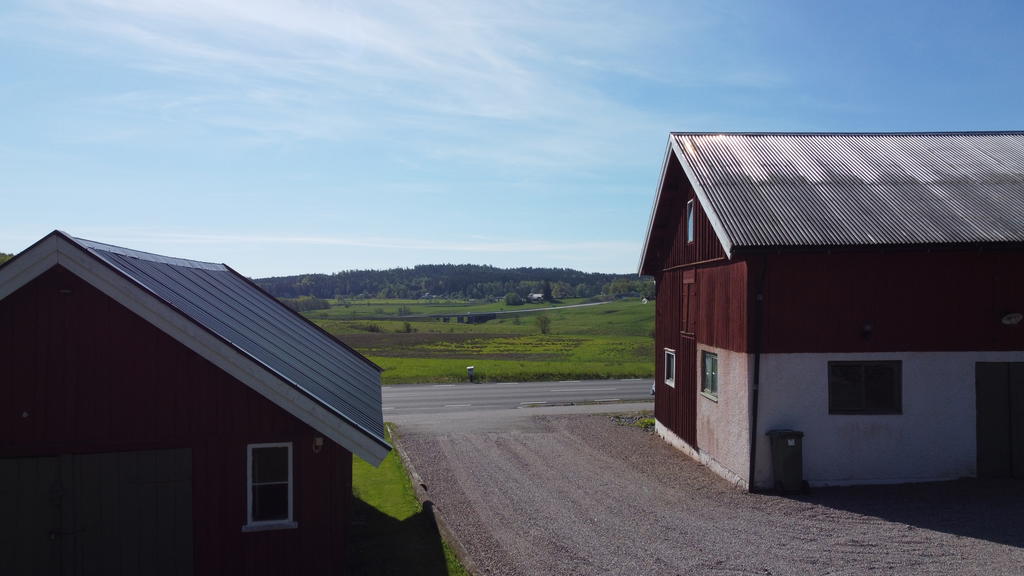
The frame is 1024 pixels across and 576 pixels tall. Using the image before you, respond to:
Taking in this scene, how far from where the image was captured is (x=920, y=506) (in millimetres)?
13781

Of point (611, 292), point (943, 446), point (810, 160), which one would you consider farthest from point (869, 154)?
point (611, 292)

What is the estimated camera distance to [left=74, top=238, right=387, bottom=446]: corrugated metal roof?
33.8ft

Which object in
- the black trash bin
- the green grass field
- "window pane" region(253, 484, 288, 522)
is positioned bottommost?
the green grass field

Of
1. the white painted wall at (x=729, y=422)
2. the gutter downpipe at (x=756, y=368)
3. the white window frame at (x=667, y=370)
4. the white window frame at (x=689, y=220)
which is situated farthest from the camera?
the white window frame at (x=667, y=370)

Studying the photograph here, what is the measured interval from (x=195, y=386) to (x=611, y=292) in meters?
172

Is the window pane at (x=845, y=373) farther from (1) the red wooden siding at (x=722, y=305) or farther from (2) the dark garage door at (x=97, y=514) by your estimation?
(2) the dark garage door at (x=97, y=514)

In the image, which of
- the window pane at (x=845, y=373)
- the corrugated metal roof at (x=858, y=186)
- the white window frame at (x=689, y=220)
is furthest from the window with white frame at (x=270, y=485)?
the white window frame at (x=689, y=220)

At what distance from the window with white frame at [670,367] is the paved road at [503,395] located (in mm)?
9183

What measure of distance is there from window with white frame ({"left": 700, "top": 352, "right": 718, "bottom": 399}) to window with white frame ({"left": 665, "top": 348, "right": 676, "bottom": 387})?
99.9 inches

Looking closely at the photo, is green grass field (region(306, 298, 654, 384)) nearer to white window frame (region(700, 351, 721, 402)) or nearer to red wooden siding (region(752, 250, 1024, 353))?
white window frame (region(700, 351, 721, 402))

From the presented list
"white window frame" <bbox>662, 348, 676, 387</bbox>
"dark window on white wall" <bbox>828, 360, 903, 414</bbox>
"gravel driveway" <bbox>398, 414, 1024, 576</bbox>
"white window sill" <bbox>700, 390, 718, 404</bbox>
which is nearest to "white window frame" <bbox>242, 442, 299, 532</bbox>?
"gravel driveway" <bbox>398, 414, 1024, 576</bbox>

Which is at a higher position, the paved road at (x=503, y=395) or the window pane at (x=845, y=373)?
→ the window pane at (x=845, y=373)

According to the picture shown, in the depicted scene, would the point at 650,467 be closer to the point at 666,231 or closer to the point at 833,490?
the point at 833,490

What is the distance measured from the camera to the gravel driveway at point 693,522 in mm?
11156
